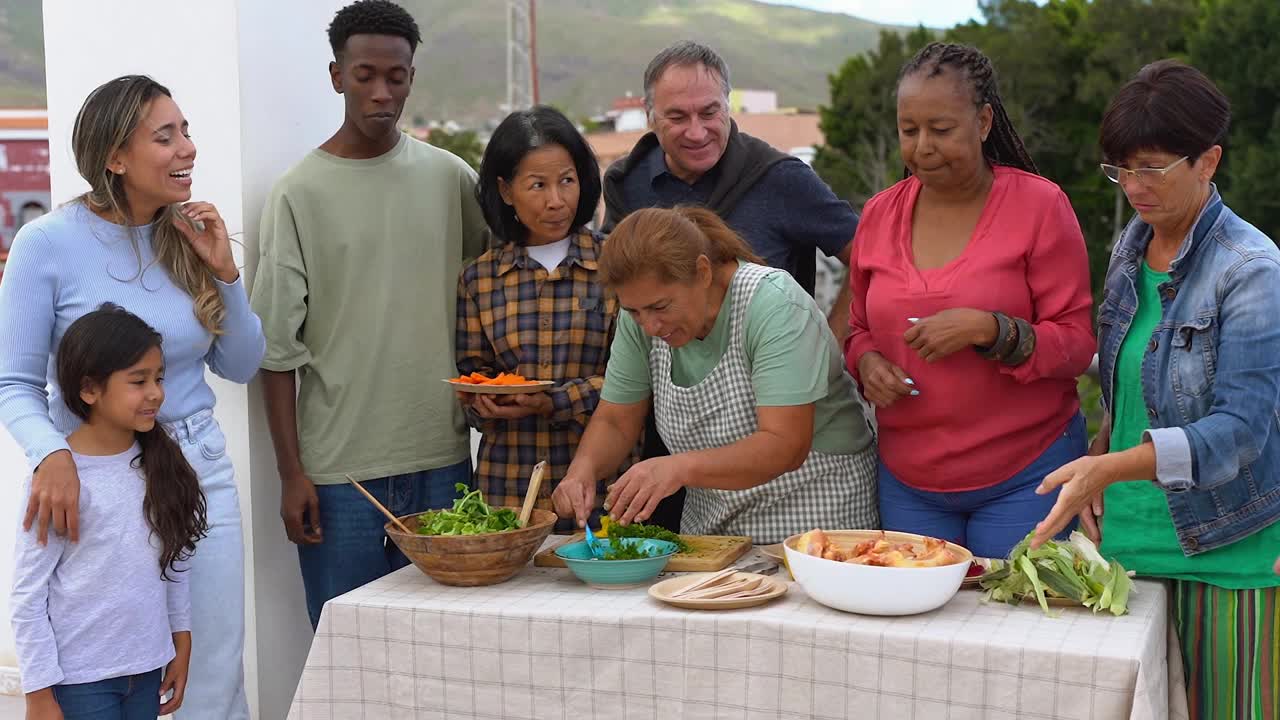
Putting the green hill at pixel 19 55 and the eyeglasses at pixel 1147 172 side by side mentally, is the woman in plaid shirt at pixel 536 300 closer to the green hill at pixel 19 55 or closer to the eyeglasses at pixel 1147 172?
the eyeglasses at pixel 1147 172

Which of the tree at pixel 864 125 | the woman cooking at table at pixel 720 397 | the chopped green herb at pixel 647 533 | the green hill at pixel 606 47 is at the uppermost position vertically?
the green hill at pixel 606 47

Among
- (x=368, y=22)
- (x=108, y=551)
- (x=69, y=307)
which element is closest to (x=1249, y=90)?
(x=368, y=22)

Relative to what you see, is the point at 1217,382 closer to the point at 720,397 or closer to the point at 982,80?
the point at 982,80

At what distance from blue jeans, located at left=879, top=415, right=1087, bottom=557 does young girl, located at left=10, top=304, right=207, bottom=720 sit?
1574 millimetres

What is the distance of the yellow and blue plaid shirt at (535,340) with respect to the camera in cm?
315

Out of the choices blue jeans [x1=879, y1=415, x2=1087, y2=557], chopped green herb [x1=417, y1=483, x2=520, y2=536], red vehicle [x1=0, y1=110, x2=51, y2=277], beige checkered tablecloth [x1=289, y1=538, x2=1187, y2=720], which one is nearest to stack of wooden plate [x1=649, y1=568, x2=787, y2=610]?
beige checkered tablecloth [x1=289, y1=538, x2=1187, y2=720]

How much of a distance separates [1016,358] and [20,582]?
2059mm

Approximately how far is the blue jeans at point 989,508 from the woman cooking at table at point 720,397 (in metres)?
0.13

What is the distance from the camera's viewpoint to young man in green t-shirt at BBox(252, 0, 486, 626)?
3.18 m

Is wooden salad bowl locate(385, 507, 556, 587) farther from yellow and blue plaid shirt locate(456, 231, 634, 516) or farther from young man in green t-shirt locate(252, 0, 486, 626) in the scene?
young man in green t-shirt locate(252, 0, 486, 626)

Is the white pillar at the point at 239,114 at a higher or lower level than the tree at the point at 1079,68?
lower

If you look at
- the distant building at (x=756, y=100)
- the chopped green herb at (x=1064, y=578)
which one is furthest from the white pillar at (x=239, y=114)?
the distant building at (x=756, y=100)

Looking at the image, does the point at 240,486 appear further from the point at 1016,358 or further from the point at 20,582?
the point at 1016,358

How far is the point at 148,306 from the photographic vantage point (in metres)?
2.66
